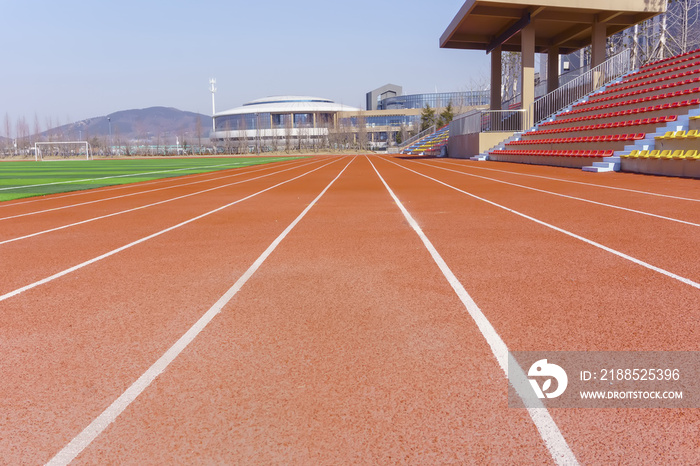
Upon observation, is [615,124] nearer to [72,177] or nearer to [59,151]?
[72,177]

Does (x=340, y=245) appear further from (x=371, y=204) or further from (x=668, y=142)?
(x=668, y=142)

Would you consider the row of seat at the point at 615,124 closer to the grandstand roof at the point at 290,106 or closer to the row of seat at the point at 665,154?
the row of seat at the point at 665,154

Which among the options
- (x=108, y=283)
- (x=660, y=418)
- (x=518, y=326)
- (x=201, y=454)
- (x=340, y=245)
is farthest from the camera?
(x=340, y=245)

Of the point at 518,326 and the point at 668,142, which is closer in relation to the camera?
the point at 518,326

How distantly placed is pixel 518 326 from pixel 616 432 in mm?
1228

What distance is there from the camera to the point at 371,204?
10.1 meters

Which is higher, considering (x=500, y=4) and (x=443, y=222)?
(x=500, y=4)

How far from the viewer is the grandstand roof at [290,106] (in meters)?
107

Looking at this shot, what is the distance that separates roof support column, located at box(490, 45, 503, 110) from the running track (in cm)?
2550

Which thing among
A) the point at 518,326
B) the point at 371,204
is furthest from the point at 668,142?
the point at 518,326

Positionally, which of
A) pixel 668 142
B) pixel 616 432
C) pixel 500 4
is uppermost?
pixel 500 4

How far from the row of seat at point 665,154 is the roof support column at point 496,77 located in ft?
54.4

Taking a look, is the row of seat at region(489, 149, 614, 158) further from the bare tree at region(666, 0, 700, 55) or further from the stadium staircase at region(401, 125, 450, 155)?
the stadium staircase at region(401, 125, 450, 155)

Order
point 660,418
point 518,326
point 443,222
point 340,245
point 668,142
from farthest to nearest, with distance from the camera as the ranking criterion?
point 668,142
point 443,222
point 340,245
point 518,326
point 660,418
